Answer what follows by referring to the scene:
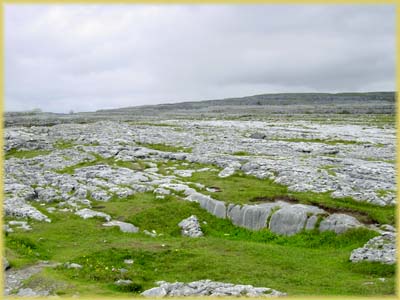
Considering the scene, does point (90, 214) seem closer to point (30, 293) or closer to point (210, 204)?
point (210, 204)

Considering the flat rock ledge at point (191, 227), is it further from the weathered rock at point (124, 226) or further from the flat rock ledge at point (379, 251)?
the flat rock ledge at point (379, 251)

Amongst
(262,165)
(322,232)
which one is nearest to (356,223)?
(322,232)

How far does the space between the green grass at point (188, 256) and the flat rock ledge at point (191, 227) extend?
617 mm

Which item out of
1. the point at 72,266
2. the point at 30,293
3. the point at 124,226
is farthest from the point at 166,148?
the point at 30,293

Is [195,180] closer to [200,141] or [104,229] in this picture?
[104,229]

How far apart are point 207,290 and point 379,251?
13371 mm

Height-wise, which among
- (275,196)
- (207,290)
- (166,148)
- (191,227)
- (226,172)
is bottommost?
(191,227)

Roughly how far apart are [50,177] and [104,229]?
867 inches

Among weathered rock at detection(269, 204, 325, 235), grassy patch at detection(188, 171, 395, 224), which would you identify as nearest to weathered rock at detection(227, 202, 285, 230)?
weathered rock at detection(269, 204, 325, 235)

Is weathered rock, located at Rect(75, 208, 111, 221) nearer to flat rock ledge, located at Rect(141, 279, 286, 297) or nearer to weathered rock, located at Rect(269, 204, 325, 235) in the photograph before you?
weathered rock, located at Rect(269, 204, 325, 235)

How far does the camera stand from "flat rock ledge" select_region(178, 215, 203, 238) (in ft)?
131

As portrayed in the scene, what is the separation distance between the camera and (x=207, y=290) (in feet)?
81.8

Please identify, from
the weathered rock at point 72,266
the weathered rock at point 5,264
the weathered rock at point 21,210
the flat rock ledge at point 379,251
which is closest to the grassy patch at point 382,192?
the flat rock ledge at point 379,251

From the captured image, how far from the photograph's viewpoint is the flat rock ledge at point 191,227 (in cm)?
4000
